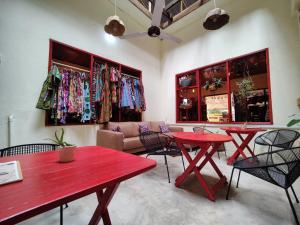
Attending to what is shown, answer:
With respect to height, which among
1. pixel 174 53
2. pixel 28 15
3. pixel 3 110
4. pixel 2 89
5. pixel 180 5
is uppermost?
pixel 180 5

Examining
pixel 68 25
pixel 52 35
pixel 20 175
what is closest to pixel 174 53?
pixel 68 25

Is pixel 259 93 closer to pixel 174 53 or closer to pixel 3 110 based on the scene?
pixel 174 53

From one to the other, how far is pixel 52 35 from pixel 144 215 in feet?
11.7

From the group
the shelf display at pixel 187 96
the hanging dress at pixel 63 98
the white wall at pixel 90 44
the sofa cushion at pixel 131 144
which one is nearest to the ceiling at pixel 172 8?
the white wall at pixel 90 44

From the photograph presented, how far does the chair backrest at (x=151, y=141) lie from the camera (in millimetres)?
2344

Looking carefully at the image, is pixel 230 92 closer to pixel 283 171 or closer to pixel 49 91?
pixel 283 171

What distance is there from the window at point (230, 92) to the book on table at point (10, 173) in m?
4.10

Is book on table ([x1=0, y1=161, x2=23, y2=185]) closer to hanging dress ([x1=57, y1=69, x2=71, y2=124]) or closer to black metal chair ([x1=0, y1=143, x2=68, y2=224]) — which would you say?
black metal chair ([x1=0, y1=143, x2=68, y2=224])

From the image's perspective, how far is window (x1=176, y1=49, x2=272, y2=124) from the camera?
3.41m

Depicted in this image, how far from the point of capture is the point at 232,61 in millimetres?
3844

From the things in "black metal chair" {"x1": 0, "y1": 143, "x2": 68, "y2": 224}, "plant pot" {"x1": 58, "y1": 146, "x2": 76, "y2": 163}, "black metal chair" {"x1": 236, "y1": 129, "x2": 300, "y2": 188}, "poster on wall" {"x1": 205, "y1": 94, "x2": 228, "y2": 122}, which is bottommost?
"black metal chair" {"x1": 236, "y1": 129, "x2": 300, "y2": 188}

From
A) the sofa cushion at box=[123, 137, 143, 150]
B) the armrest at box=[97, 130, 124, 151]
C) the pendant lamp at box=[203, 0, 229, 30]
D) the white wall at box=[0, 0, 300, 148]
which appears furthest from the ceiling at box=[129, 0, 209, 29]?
the sofa cushion at box=[123, 137, 143, 150]

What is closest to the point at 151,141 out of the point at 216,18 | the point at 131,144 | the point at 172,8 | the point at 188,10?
the point at 131,144

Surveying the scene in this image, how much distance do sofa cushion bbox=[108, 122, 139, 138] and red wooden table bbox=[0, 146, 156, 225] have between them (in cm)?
260
